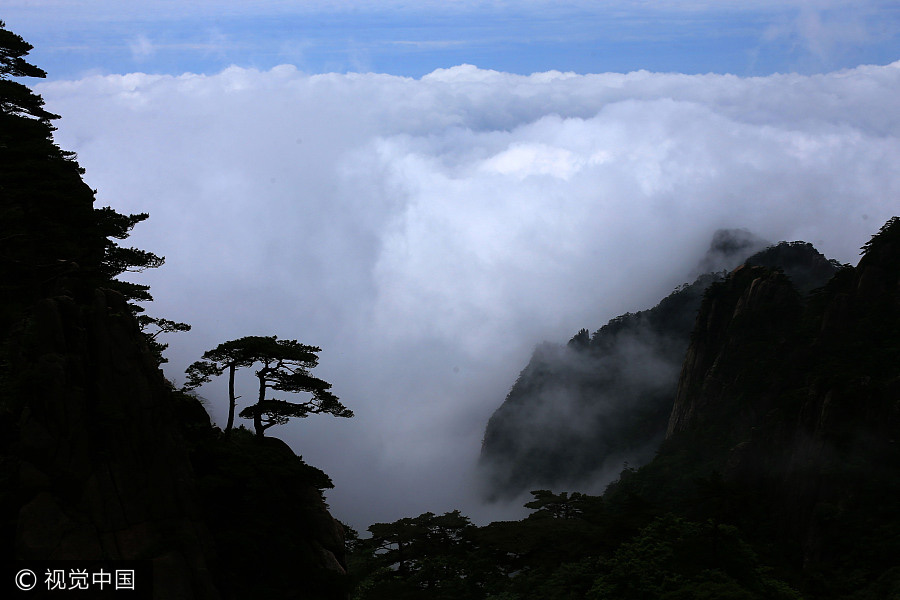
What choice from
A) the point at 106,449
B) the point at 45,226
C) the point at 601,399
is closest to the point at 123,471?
the point at 106,449

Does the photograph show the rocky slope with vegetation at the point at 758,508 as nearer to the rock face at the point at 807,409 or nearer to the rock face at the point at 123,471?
the rock face at the point at 807,409

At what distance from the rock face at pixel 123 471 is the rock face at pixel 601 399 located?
75.6 m

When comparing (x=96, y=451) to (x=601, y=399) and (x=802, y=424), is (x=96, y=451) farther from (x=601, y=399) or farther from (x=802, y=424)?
(x=601, y=399)

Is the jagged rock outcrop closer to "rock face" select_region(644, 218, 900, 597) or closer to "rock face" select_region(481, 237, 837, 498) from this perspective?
"rock face" select_region(644, 218, 900, 597)

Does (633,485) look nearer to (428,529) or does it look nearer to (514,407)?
(428,529)

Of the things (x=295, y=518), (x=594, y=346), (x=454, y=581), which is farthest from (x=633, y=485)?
(x=594, y=346)

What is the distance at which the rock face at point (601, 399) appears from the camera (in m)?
103

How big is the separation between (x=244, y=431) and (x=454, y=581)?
13.3 m

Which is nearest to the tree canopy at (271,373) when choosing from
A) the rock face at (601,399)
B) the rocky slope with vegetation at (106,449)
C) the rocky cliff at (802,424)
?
the rocky slope with vegetation at (106,449)

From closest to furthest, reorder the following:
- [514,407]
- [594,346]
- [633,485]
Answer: [633,485] < [594,346] < [514,407]

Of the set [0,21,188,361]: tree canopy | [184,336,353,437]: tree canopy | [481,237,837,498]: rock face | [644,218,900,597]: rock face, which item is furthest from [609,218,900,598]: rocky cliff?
[0,21,188,361]: tree canopy

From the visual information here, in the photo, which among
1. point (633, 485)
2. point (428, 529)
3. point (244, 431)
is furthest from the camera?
point (633, 485)

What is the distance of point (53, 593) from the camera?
2286 centimetres

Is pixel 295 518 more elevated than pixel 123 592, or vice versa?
pixel 295 518
